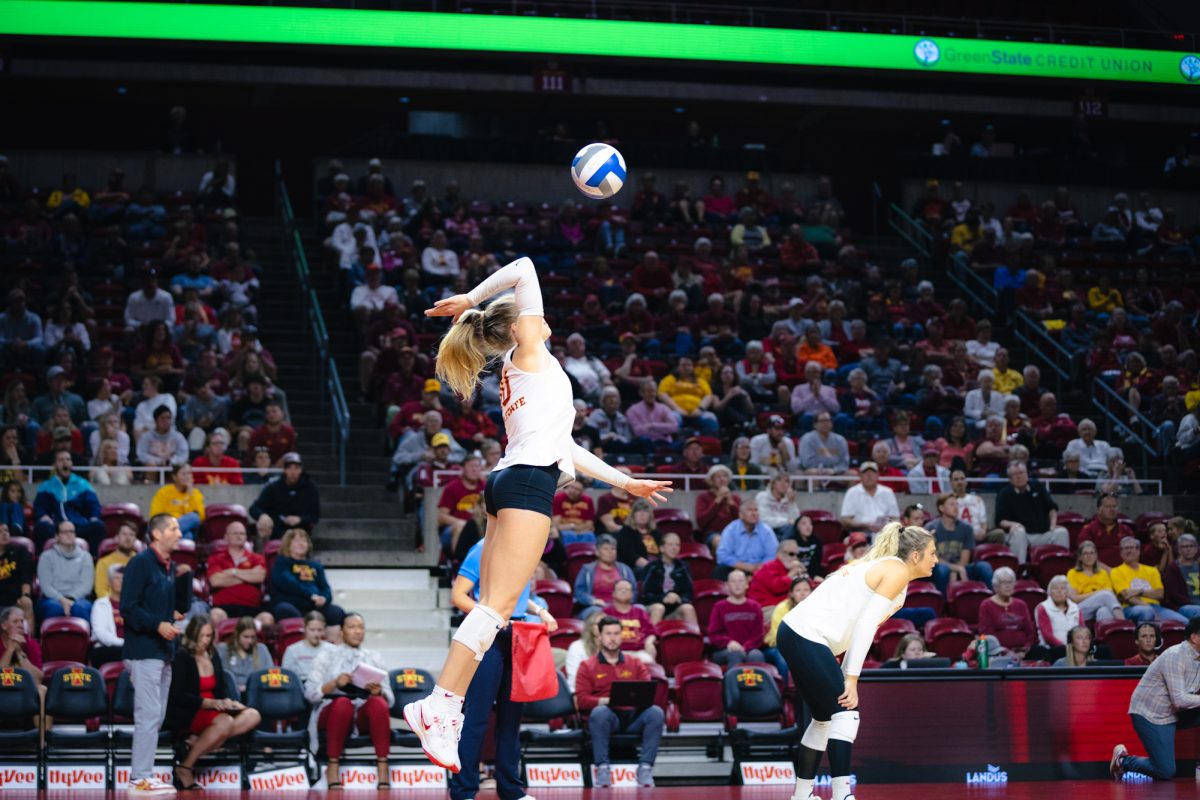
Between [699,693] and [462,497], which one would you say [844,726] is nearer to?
[699,693]

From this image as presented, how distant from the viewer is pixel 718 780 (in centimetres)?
1090

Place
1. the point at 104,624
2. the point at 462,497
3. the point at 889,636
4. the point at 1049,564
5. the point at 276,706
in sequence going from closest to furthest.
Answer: the point at 276,706, the point at 104,624, the point at 889,636, the point at 462,497, the point at 1049,564

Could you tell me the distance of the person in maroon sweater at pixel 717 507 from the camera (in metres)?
13.8

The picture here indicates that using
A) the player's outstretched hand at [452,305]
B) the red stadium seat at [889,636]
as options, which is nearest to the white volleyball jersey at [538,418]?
the player's outstretched hand at [452,305]

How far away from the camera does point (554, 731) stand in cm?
1100

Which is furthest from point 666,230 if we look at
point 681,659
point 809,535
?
point 681,659

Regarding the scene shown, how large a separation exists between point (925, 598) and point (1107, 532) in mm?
2590

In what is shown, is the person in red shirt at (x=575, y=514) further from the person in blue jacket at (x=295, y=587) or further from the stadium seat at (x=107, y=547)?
the stadium seat at (x=107, y=547)

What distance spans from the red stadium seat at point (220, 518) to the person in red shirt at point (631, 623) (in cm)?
353

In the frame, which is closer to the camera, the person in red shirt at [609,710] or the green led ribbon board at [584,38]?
the person in red shirt at [609,710]

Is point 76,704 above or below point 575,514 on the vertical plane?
below

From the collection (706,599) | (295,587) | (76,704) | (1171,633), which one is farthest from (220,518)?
(1171,633)

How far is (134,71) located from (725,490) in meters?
11.3

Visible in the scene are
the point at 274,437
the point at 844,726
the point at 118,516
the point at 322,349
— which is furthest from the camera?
the point at 322,349
